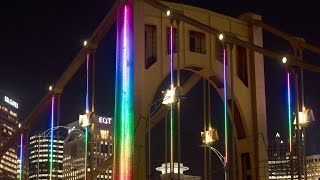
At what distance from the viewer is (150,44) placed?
31547 mm

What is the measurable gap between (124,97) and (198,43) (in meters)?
6.71

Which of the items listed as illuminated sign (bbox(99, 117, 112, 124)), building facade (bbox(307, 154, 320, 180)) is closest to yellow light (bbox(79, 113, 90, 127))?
building facade (bbox(307, 154, 320, 180))

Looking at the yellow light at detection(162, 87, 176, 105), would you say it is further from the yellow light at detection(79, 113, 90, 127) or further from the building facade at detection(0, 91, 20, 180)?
the building facade at detection(0, 91, 20, 180)

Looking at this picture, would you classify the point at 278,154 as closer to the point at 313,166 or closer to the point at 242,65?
the point at 242,65

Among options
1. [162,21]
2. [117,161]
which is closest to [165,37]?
[162,21]

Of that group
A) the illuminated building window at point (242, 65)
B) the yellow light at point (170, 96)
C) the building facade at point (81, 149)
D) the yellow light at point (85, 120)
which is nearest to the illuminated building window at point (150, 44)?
the yellow light at point (85, 120)

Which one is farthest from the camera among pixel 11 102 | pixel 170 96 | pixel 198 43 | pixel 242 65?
pixel 11 102

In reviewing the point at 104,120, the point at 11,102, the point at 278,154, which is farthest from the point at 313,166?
the point at 11,102

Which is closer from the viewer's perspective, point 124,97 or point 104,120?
point 124,97

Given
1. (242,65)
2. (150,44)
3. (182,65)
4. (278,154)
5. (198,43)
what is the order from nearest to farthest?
(150,44) < (182,65) < (198,43) < (242,65) < (278,154)

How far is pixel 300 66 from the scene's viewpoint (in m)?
28.0

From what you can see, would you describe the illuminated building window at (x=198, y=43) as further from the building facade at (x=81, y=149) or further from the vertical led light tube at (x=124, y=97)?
the building facade at (x=81, y=149)

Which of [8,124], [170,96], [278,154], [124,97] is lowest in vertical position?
[278,154]

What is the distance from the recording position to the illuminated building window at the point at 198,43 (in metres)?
33.0
